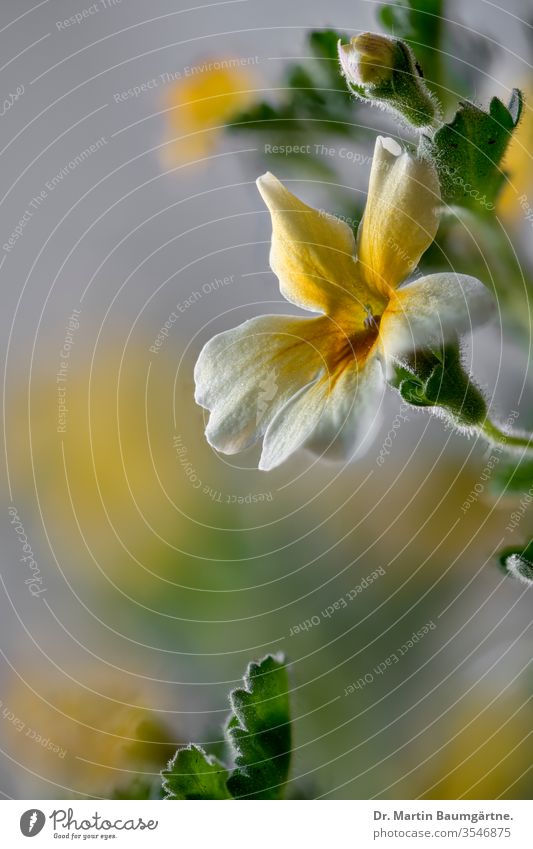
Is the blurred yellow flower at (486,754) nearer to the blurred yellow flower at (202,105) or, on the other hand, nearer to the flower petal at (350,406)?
the flower petal at (350,406)

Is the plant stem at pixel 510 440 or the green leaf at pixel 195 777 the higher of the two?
the plant stem at pixel 510 440

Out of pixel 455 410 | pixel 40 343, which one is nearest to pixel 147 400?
pixel 40 343

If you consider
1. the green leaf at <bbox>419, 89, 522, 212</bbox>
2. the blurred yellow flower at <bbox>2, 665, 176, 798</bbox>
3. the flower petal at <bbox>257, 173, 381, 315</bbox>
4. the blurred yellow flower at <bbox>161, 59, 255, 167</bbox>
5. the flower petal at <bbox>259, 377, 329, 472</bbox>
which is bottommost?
the blurred yellow flower at <bbox>2, 665, 176, 798</bbox>

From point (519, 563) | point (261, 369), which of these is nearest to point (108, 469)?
point (261, 369)

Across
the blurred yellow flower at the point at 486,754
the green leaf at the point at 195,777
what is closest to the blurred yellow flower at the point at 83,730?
the green leaf at the point at 195,777

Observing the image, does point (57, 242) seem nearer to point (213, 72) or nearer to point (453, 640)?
point (213, 72)

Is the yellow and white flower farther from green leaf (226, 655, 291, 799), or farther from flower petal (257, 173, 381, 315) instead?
green leaf (226, 655, 291, 799)

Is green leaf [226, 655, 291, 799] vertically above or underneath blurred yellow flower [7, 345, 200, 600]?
underneath

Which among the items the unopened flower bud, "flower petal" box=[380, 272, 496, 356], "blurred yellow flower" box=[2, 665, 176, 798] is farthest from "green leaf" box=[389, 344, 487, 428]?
"blurred yellow flower" box=[2, 665, 176, 798]
